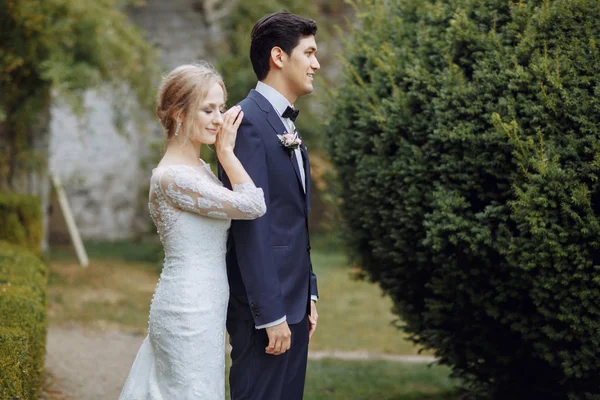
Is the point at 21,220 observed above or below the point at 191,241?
below

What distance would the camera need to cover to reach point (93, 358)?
6898mm

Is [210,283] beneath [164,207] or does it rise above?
beneath

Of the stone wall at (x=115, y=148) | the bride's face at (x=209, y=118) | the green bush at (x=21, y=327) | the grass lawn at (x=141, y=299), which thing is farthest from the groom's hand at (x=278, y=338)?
the stone wall at (x=115, y=148)

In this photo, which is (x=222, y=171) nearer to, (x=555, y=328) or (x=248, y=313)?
(x=248, y=313)

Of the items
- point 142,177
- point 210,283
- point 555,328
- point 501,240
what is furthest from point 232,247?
point 142,177

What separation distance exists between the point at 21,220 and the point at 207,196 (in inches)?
263

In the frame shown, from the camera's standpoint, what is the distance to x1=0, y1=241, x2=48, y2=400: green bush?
340 centimetres

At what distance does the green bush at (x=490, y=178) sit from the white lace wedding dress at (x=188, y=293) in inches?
48.1

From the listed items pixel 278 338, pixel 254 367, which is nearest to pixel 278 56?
pixel 278 338

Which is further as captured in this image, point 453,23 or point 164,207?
point 453,23

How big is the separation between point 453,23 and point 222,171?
151cm

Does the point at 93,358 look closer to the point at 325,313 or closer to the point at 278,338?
the point at 325,313

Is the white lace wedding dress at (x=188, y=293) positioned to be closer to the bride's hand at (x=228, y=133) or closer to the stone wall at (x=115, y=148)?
the bride's hand at (x=228, y=133)

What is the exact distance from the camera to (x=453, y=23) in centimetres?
392
